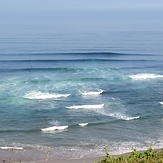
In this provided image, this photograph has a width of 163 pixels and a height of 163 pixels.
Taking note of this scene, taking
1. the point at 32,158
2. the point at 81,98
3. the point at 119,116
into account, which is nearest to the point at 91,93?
the point at 81,98

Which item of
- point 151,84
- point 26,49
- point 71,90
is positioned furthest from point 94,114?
point 26,49

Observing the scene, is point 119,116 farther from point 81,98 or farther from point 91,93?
point 91,93

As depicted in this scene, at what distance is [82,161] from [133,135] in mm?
6846

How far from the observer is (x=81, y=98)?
3953 cm

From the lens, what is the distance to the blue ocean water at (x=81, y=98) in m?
29.2

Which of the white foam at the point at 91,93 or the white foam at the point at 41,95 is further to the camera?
the white foam at the point at 91,93

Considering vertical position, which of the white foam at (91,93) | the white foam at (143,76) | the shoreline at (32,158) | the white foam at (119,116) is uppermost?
the white foam at (143,76)

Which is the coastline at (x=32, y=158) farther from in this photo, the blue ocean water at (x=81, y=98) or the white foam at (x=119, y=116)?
the white foam at (x=119, y=116)

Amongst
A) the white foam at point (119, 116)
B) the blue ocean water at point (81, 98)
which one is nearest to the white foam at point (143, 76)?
the blue ocean water at point (81, 98)

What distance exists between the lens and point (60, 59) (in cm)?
6075

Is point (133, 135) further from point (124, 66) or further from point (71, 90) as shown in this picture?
point (124, 66)

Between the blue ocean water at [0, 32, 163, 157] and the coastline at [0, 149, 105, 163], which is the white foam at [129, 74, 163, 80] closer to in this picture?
the blue ocean water at [0, 32, 163, 157]

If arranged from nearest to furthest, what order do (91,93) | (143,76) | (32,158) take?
(32,158), (91,93), (143,76)

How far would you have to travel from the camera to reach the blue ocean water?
1150 inches
